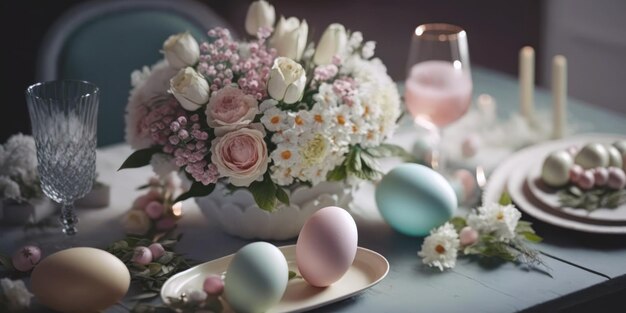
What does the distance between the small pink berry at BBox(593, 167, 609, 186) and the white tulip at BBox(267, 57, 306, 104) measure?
57 centimetres

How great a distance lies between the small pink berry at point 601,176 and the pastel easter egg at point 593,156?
2cm

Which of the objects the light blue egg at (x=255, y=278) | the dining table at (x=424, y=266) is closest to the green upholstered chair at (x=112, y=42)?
the dining table at (x=424, y=266)

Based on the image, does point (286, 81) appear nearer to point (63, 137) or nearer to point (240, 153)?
point (240, 153)

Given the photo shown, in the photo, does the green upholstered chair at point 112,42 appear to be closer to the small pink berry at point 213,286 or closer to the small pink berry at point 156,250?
the small pink berry at point 156,250

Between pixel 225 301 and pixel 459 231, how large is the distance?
1.37ft

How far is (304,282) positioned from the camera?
1.26 meters

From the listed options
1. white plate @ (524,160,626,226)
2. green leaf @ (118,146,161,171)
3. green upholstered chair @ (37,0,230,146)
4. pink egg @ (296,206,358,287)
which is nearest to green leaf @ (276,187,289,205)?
pink egg @ (296,206,358,287)

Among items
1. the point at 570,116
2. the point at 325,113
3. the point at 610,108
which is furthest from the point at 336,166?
the point at 610,108

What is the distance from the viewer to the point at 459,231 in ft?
4.59

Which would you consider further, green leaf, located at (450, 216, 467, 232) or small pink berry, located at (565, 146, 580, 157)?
small pink berry, located at (565, 146, 580, 157)

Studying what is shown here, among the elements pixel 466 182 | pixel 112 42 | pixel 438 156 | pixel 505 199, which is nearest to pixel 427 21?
pixel 112 42

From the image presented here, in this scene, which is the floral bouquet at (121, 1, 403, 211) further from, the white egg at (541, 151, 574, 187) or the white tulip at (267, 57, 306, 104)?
the white egg at (541, 151, 574, 187)

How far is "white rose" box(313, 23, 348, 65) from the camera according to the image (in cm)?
139

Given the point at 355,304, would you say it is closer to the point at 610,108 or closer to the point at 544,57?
the point at 610,108
